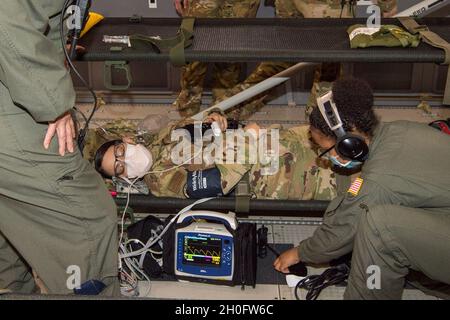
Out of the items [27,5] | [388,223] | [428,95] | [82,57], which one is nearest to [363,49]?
[388,223]

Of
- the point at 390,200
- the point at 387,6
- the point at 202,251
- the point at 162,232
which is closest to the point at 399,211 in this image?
the point at 390,200

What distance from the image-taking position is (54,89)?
1434 mm

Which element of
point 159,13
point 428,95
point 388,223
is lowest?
point 428,95

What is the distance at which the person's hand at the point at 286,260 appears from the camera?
220 centimetres

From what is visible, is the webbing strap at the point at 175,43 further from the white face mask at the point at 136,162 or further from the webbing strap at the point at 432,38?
the webbing strap at the point at 432,38

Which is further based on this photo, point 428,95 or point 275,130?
point 428,95

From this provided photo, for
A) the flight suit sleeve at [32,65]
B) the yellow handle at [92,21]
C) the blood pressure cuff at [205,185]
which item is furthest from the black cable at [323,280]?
the yellow handle at [92,21]

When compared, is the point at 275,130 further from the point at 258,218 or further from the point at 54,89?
the point at 54,89

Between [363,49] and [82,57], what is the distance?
1.17 meters

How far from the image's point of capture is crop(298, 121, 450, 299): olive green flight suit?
161cm

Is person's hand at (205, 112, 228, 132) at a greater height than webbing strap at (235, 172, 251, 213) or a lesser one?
greater

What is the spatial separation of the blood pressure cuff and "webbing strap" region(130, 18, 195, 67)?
1.62ft

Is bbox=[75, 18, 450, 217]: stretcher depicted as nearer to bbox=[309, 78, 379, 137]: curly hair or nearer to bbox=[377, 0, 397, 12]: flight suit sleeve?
bbox=[309, 78, 379, 137]: curly hair

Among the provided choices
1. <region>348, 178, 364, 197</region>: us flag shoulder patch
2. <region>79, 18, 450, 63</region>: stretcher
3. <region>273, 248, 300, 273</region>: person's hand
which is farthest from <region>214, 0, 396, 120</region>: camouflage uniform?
<region>348, 178, 364, 197</region>: us flag shoulder patch
